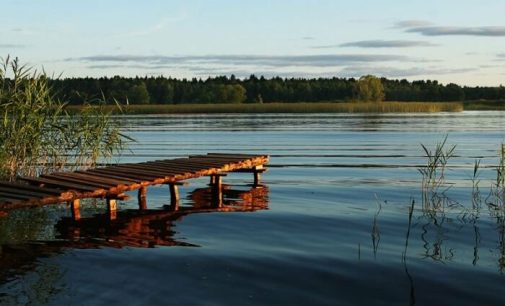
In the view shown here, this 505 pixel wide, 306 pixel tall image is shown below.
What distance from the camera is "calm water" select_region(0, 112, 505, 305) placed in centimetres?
850

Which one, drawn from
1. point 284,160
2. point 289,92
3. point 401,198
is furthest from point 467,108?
point 401,198

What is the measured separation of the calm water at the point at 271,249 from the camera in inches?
335

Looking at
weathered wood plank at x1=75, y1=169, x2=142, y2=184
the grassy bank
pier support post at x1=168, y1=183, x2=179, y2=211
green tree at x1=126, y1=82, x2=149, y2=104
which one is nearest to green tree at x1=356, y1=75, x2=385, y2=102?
the grassy bank

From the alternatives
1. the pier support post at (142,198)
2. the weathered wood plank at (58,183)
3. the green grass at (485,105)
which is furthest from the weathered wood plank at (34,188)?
the green grass at (485,105)

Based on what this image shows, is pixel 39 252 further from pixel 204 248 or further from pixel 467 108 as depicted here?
pixel 467 108

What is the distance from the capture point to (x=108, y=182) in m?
13.0

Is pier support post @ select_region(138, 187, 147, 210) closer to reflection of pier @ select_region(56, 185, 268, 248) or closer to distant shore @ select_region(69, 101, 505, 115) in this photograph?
reflection of pier @ select_region(56, 185, 268, 248)

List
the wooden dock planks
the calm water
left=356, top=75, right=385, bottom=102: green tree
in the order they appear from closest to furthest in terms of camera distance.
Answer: the calm water → the wooden dock planks → left=356, top=75, right=385, bottom=102: green tree

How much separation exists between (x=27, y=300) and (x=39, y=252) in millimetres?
2620

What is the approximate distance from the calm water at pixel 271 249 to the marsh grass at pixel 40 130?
5.24 feet

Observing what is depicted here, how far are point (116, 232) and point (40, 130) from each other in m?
4.60

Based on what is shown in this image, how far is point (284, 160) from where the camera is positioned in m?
27.8

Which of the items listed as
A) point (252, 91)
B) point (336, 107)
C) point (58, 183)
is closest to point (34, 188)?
point (58, 183)

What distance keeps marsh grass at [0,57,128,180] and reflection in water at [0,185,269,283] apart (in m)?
2.54
